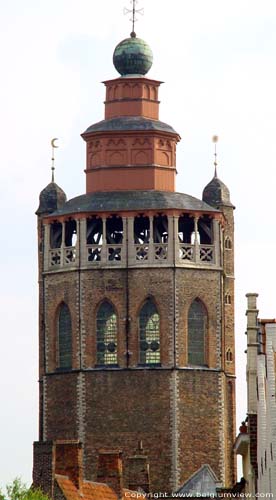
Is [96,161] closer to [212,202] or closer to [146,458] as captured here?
[212,202]

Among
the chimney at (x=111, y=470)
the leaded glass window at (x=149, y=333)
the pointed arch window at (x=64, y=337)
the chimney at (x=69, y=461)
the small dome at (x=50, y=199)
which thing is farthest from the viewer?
the small dome at (x=50, y=199)

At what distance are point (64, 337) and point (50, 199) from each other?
6544mm

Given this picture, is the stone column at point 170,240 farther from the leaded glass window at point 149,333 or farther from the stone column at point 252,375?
the stone column at point 252,375

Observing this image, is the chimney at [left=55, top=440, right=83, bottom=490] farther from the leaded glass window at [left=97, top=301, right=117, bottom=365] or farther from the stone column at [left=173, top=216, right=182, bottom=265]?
the leaded glass window at [left=97, top=301, right=117, bottom=365]

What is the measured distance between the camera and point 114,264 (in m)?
121

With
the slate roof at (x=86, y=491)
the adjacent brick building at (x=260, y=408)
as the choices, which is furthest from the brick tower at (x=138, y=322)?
the adjacent brick building at (x=260, y=408)

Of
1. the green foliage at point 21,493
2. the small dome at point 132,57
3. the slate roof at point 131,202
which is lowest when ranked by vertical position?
the green foliage at point 21,493

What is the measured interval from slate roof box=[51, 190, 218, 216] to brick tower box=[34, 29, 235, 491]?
0.08 m

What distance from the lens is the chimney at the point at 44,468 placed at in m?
80.6

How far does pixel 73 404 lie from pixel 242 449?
117ft

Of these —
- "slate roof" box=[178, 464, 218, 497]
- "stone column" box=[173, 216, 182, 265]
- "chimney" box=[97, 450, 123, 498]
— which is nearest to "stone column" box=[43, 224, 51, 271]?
"stone column" box=[173, 216, 182, 265]

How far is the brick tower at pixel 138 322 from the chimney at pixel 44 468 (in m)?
37.1

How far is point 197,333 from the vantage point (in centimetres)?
12156

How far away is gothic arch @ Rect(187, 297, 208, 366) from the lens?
398ft
